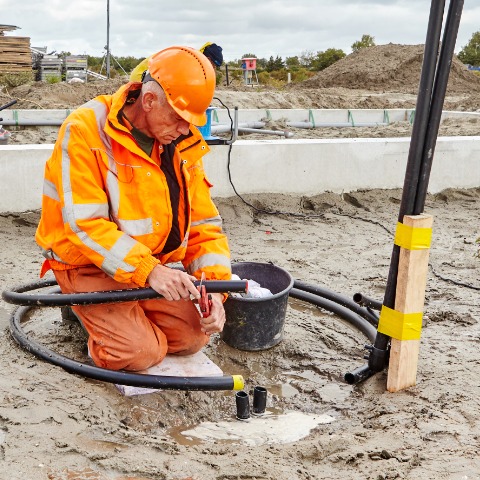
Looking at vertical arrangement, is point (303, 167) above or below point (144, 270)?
above

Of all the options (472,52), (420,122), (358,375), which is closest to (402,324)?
(358,375)

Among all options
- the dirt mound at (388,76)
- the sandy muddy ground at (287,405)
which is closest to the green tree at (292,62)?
the dirt mound at (388,76)

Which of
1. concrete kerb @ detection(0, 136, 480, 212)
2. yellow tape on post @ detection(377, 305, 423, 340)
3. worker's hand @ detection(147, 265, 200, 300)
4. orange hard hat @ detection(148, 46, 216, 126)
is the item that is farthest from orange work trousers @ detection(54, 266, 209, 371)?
concrete kerb @ detection(0, 136, 480, 212)

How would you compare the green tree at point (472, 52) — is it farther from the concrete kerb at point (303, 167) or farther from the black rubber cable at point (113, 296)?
the black rubber cable at point (113, 296)

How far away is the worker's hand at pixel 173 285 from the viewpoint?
287 cm

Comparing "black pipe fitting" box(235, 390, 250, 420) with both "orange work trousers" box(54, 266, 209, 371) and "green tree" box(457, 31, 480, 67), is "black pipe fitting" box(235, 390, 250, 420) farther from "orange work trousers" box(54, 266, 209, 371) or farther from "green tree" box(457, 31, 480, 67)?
"green tree" box(457, 31, 480, 67)

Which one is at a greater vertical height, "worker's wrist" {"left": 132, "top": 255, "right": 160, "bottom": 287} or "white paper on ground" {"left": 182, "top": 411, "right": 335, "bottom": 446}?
"worker's wrist" {"left": 132, "top": 255, "right": 160, "bottom": 287}

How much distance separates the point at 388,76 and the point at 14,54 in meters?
14.3

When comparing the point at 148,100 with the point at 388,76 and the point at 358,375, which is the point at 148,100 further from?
the point at 388,76

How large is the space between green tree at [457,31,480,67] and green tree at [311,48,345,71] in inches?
292

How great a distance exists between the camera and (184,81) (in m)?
2.86

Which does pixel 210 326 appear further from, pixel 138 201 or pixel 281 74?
pixel 281 74

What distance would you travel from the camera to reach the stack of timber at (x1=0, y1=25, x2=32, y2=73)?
20.2 metres

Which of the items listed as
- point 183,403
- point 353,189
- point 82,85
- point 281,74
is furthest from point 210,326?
point 281,74
